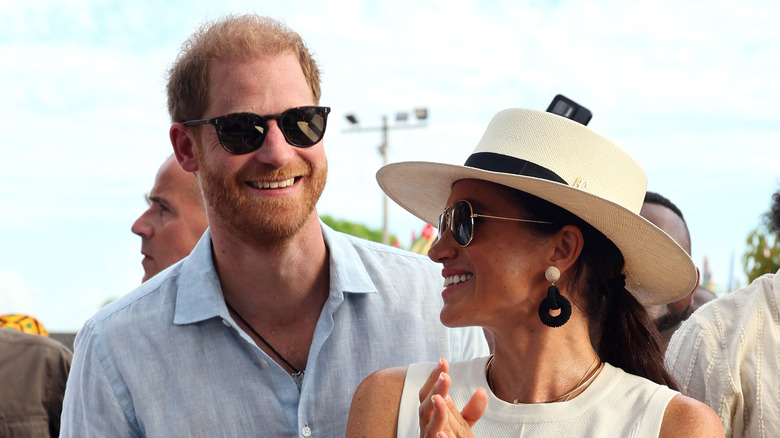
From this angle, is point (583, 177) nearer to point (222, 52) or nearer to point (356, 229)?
point (222, 52)

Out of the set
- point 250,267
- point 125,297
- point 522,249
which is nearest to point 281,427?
point 250,267

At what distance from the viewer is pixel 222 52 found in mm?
3549

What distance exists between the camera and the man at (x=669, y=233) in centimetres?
493

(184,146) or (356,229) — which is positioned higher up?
(184,146)

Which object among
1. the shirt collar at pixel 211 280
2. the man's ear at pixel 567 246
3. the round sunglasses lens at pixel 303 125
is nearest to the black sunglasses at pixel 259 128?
the round sunglasses lens at pixel 303 125

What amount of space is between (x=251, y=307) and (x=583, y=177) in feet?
4.85

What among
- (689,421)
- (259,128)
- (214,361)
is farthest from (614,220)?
(214,361)

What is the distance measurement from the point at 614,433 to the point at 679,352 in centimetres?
75

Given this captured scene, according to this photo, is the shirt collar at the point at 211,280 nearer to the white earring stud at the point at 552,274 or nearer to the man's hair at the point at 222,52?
the man's hair at the point at 222,52

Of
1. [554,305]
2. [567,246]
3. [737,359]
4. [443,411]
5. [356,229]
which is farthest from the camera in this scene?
[356,229]

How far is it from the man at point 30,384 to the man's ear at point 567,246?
2924 mm

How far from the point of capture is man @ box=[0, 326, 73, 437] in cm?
432

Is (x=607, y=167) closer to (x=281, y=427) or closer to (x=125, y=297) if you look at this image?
(x=281, y=427)

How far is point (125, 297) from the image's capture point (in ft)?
11.8
